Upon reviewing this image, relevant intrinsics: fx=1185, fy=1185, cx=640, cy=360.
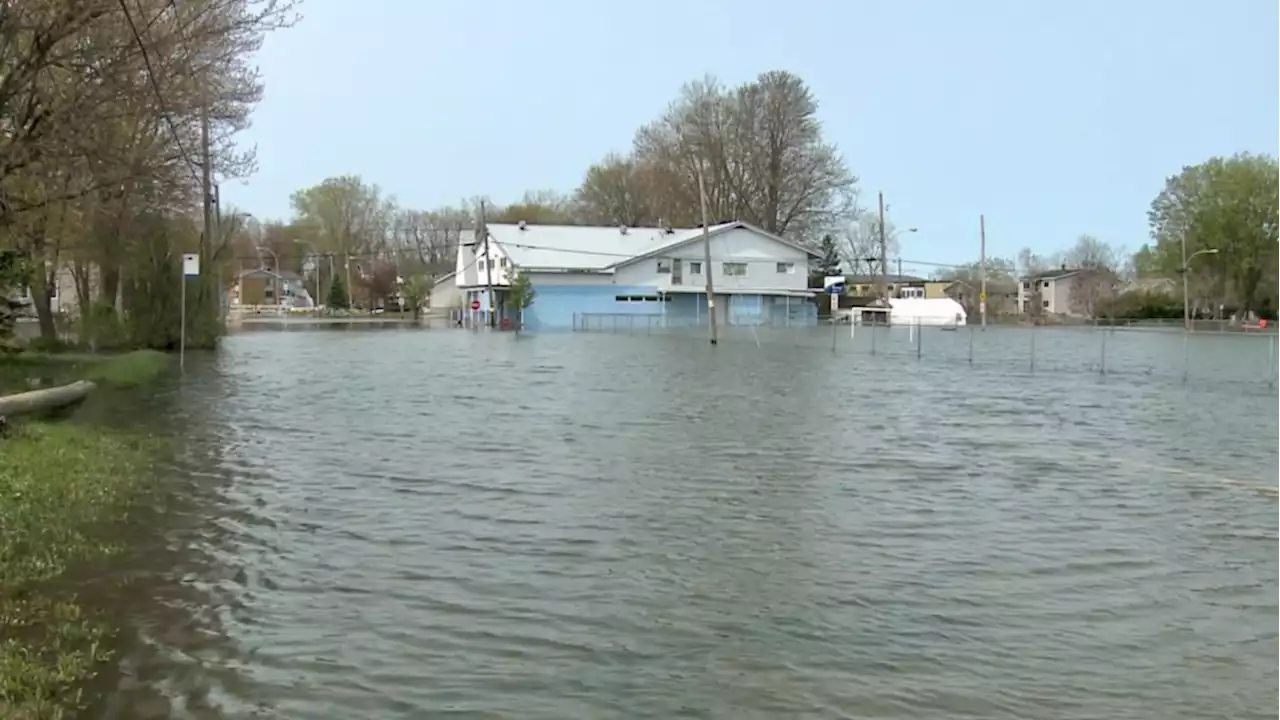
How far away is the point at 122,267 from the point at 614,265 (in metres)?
40.6

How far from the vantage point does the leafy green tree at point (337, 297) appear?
11062 centimetres

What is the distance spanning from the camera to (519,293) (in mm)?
69062

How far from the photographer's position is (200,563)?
895 cm

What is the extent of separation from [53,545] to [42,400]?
883 centimetres

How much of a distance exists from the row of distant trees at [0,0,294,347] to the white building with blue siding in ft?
140

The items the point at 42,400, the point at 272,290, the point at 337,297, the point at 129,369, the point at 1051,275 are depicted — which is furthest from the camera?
the point at 272,290

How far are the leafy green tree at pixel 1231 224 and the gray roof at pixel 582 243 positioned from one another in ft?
97.9

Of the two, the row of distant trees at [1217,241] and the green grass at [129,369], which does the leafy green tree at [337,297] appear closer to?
the row of distant trees at [1217,241]

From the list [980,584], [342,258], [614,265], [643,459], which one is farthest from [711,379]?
[342,258]

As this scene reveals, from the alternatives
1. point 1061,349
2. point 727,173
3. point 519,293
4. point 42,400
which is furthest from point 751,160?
point 42,400

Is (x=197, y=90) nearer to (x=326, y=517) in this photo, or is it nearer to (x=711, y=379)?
(x=326, y=517)

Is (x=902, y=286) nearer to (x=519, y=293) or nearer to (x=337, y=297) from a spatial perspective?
(x=337, y=297)

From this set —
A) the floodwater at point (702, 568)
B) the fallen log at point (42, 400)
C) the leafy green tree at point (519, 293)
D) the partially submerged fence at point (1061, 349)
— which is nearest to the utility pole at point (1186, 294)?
the partially submerged fence at point (1061, 349)

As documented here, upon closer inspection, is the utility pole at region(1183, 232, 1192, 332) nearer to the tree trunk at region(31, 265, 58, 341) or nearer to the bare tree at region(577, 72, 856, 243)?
the bare tree at region(577, 72, 856, 243)
